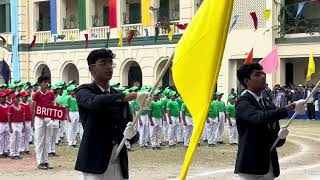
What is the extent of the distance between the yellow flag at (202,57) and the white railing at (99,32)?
31.0m

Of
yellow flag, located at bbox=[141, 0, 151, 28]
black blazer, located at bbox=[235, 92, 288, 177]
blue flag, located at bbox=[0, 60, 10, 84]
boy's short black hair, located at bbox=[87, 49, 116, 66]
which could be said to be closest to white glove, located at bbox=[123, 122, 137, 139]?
boy's short black hair, located at bbox=[87, 49, 116, 66]

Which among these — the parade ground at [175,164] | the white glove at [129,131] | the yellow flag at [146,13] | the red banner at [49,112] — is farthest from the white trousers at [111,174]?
the yellow flag at [146,13]

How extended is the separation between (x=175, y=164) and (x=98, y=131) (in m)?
8.39

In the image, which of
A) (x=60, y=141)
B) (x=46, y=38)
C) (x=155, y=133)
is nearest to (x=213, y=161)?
(x=155, y=133)

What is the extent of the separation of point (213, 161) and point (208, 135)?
4918 millimetres

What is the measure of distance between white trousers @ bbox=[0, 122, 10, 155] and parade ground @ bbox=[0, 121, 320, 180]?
494mm

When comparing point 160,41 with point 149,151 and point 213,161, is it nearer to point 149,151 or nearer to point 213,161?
point 149,151

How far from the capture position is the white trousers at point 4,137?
16.0 m

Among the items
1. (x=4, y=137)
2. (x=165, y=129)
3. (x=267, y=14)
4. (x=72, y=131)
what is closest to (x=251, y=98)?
(x=4, y=137)

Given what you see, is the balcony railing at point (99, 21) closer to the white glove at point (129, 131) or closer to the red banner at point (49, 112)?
the red banner at point (49, 112)

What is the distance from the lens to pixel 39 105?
527 inches

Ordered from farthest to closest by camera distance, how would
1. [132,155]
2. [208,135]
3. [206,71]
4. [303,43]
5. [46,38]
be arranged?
[46,38] → [303,43] → [208,135] → [132,155] → [206,71]

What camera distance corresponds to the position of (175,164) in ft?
47.1

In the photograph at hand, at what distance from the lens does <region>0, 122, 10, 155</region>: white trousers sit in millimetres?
16031
